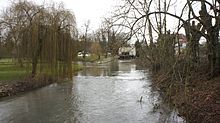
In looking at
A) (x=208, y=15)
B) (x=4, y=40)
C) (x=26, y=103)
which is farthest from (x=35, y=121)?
(x=4, y=40)

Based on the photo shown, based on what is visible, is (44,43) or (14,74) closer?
(44,43)

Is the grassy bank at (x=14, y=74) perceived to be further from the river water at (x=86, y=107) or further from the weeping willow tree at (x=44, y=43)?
the river water at (x=86, y=107)

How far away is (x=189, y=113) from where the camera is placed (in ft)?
37.7

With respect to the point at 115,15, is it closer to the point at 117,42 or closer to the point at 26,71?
the point at 117,42

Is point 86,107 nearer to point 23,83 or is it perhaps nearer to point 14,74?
point 23,83

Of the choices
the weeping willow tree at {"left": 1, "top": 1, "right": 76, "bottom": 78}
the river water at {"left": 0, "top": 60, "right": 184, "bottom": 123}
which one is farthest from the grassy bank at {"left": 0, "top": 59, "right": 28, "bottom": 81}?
the river water at {"left": 0, "top": 60, "right": 184, "bottom": 123}

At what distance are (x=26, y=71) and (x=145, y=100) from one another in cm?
1042

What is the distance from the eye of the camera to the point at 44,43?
77.2ft

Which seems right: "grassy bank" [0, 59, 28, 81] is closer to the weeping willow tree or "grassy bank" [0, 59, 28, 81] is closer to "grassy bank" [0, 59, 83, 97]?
"grassy bank" [0, 59, 83, 97]

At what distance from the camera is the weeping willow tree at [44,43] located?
23.3 metres

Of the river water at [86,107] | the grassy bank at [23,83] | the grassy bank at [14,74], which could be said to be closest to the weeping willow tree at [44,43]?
the grassy bank at [23,83]

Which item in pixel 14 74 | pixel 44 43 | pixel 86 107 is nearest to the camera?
pixel 86 107

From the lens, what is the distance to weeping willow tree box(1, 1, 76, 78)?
23344 mm

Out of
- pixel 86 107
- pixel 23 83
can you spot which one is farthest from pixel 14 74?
pixel 86 107
